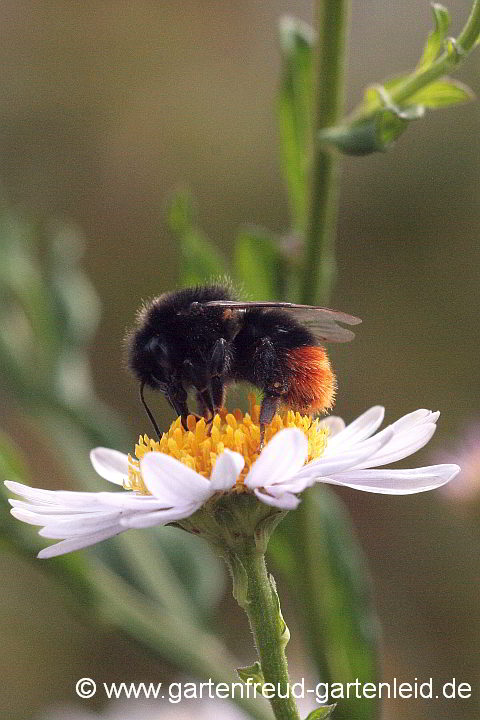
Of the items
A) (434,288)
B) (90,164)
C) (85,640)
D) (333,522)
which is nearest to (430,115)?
(434,288)

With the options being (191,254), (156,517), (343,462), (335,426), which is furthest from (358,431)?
(191,254)

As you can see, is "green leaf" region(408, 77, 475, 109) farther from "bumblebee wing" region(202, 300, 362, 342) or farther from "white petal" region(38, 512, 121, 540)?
"white petal" region(38, 512, 121, 540)

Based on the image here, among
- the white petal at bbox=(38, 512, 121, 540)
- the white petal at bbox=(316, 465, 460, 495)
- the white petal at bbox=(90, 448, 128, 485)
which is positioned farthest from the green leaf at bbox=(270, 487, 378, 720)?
the white petal at bbox=(38, 512, 121, 540)

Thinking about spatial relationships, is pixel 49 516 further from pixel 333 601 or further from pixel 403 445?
pixel 333 601

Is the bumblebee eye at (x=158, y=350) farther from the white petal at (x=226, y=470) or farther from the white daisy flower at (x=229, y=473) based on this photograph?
the white petal at (x=226, y=470)

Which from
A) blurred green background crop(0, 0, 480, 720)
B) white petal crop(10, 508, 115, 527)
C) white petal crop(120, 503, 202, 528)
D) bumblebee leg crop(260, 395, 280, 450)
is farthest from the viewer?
blurred green background crop(0, 0, 480, 720)
